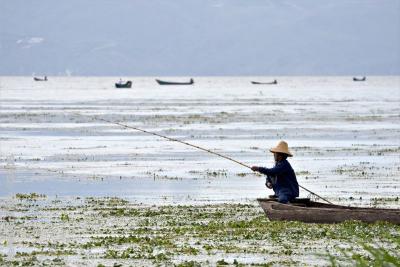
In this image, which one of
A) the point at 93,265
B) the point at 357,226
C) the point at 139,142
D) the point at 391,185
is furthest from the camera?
the point at 139,142

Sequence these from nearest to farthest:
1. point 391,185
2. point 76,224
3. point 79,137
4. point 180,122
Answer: point 76,224
point 391,185
point 79,137
point 180,122

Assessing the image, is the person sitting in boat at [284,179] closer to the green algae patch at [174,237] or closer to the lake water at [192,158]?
the green algae patch at [174,237]

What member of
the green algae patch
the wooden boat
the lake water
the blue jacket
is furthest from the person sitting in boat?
the lake water

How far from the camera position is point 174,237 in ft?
70.3

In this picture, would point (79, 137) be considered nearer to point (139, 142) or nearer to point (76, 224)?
point (139, 142)

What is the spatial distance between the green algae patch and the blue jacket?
67 cm

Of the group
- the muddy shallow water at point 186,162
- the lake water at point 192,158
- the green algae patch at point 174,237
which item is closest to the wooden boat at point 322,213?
the green algae patch at point 174,237

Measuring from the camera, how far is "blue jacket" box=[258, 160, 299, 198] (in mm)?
22906

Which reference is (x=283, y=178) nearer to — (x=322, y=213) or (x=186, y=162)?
(x=322, y=213)

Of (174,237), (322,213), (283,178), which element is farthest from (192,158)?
(174,237)

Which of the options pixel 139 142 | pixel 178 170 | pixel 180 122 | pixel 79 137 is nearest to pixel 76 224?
pixel 178 170

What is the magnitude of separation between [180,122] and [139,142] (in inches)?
634

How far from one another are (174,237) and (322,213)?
2.73 m

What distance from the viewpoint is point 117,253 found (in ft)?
64.6
